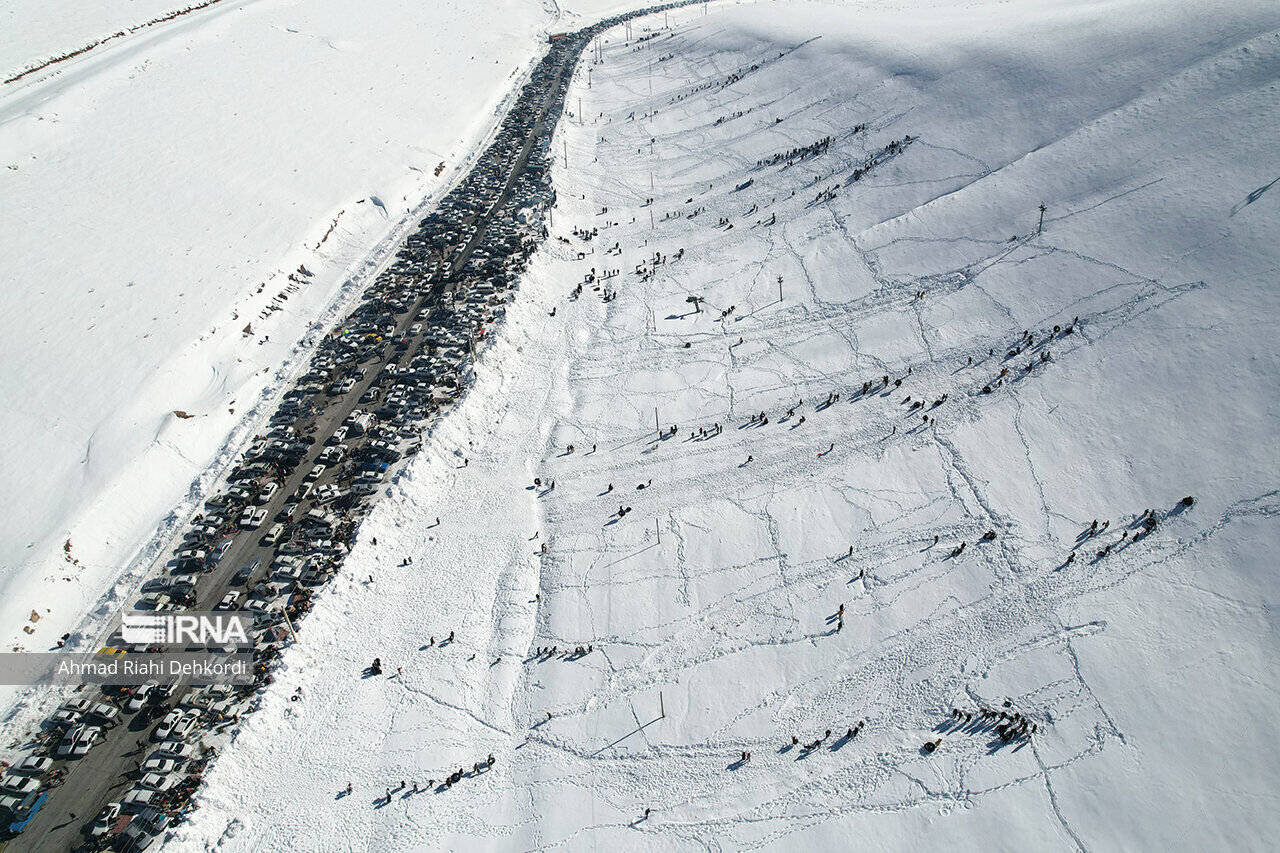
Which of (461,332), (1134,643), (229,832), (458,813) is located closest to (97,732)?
(229,832)

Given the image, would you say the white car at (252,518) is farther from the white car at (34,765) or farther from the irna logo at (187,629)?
the white car at (34,765)

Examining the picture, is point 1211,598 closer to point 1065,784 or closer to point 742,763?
point 1065,784

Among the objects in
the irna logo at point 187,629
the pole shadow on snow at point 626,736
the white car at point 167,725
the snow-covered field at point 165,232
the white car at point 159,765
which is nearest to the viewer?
the white car at point 159,765

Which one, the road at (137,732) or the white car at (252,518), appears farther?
the white car at (252,518)

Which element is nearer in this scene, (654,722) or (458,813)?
(458,813)

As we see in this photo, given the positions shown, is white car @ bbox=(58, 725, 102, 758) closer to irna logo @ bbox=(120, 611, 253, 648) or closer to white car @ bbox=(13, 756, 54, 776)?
white car @ bbox=(13, 756, 54, 776)

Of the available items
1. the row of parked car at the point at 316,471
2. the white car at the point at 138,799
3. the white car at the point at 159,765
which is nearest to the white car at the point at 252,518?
the row of parked car at the point at 316,471
